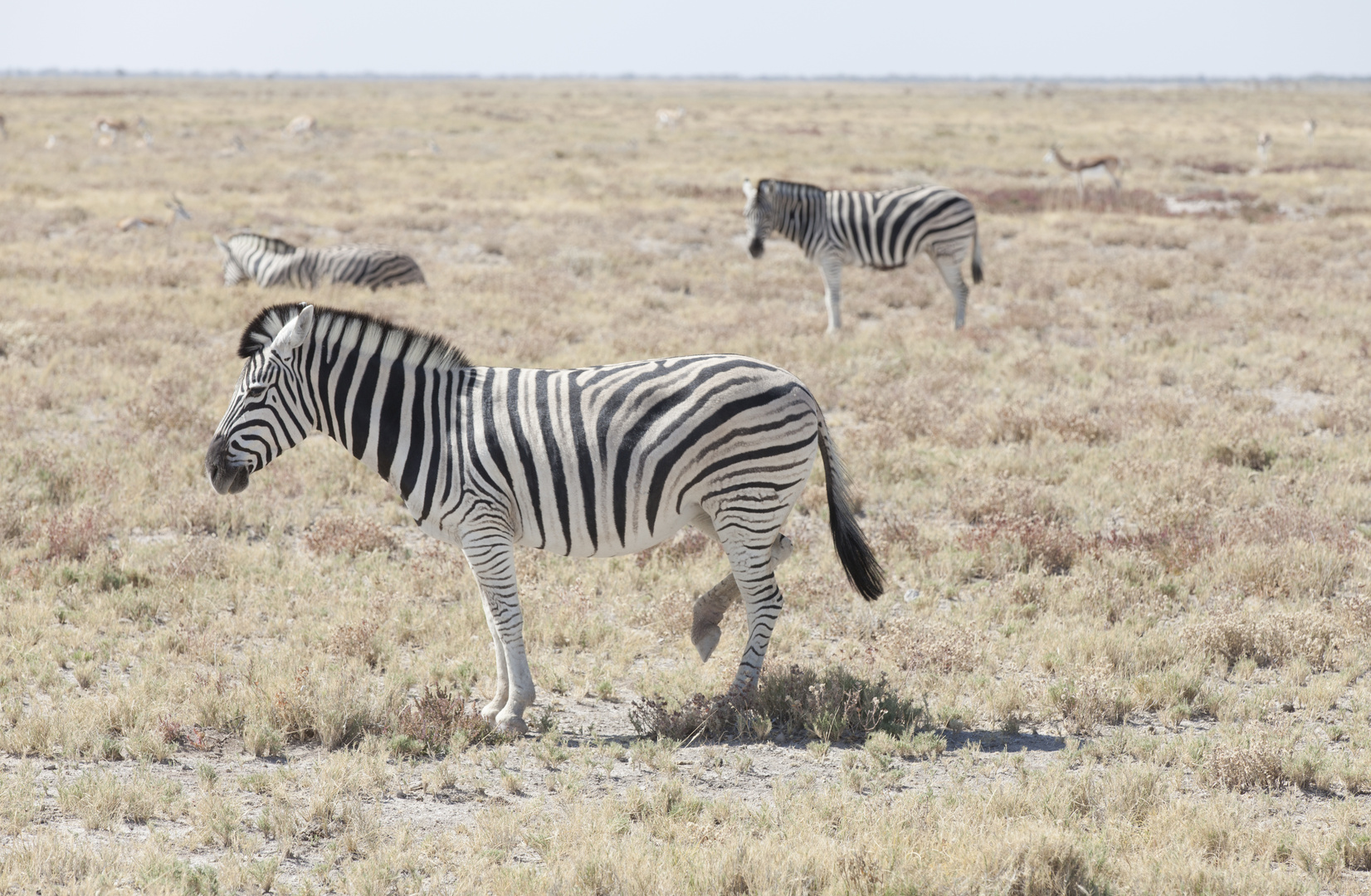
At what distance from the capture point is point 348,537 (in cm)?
839

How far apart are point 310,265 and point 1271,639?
592 inches

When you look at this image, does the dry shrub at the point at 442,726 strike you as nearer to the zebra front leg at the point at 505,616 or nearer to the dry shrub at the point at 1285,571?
the zebra front leg at the point at 505,616

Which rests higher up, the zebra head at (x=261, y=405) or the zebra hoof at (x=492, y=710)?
the zebra head at (x=261, y=405)

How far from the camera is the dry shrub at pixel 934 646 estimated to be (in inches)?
260

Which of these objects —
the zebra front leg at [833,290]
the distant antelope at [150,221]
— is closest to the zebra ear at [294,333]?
the zebra front leg at [833,290]

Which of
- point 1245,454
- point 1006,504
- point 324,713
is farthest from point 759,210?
point 324,713

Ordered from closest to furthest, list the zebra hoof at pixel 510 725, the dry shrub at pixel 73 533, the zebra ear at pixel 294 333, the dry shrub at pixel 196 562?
1. the zebra ear at pixel 294 333
2. the zebra hoof at pixel 510 725
3. the dry shrub at pixel 196 562
4. the dry shrub at pixel 73 533

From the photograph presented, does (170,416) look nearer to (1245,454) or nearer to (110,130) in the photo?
(1245,454)

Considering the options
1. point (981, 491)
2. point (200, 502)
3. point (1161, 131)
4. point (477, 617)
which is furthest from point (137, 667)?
point (1161, 131)

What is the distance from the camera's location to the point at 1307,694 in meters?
6.12

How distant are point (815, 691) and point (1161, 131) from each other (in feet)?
203

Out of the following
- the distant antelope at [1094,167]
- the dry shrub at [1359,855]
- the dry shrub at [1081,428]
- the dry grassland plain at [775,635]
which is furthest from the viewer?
the distant antelope at [1094,167]

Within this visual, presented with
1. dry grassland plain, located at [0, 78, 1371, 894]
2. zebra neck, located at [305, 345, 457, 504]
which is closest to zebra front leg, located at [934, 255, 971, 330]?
dry grassland plain, located at [0, 78, 1371, 894]

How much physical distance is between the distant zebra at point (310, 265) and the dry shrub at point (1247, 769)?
14.7 metres
